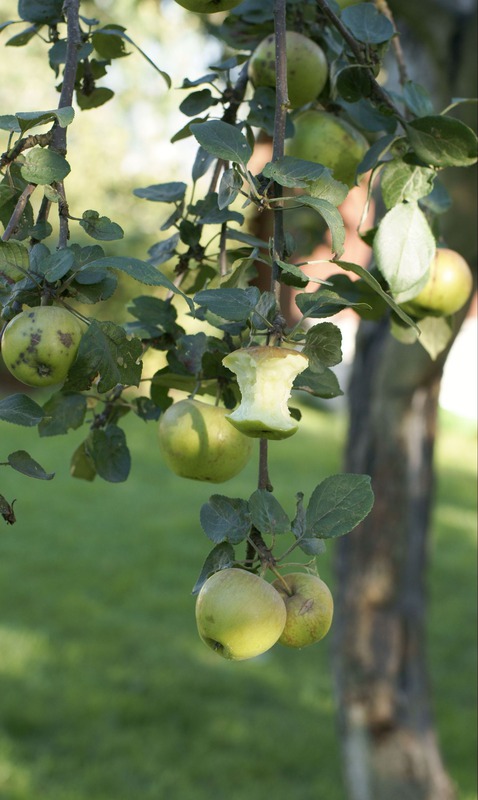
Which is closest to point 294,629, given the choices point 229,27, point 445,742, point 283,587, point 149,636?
point 283,587

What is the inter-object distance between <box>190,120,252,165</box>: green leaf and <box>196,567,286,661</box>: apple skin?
30 centimetres

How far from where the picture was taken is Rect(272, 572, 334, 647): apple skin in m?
0.67

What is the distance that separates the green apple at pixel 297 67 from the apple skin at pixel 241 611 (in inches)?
20.8

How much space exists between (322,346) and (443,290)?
0.38 meters

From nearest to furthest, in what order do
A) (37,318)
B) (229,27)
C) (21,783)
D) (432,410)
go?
1. (37,318)
2. (229,27)
3. (432,410)
4. (21,783)

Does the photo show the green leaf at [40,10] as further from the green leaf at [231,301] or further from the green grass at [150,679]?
the green grass at [150,679]

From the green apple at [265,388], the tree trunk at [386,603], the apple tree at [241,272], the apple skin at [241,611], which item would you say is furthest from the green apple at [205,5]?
the tree trunk at [386,603]

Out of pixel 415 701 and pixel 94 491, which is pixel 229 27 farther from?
pixel 94 491

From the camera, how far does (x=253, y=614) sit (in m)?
0.63

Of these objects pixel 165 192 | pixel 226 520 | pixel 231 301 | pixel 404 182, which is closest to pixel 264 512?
pixel 226 520

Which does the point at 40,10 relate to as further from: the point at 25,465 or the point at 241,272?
the point at 25,465

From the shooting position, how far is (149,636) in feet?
11.4

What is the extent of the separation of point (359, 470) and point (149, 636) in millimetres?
1513

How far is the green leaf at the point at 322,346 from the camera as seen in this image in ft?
2.19
